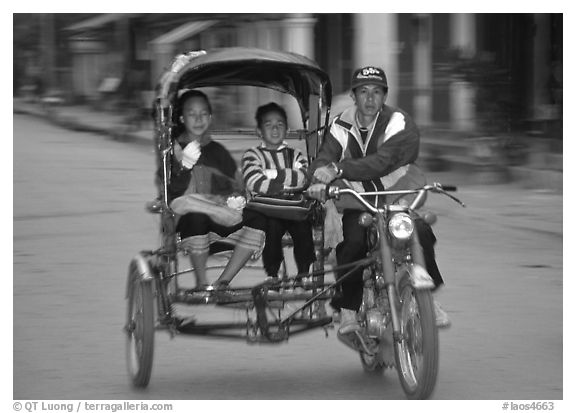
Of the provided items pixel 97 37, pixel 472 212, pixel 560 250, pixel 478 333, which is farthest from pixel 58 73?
pixel 478 333

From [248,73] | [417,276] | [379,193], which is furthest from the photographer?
[248,73]

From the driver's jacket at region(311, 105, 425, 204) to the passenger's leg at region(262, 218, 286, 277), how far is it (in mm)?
380

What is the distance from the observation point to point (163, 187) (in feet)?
24.6

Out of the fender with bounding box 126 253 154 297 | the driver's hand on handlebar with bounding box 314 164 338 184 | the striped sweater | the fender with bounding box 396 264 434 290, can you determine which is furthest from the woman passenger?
the fender with bounding box 396 264 434 290

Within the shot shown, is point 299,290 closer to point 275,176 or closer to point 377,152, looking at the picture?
point 275,176

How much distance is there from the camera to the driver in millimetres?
7074

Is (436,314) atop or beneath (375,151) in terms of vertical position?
beneath

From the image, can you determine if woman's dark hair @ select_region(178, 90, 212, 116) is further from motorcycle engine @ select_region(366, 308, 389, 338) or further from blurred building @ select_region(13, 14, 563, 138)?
blurred building @ select_region(13, 14, 563, 138)

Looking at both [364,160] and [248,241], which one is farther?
[248,241]

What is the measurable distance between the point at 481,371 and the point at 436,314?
752 millimetres

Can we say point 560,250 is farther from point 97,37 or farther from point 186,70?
point 97,37

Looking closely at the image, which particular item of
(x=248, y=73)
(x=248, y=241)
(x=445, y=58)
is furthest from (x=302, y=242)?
(x=445, y=58)

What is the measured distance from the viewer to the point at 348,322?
23.5 feet

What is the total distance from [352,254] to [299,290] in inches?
17.9
